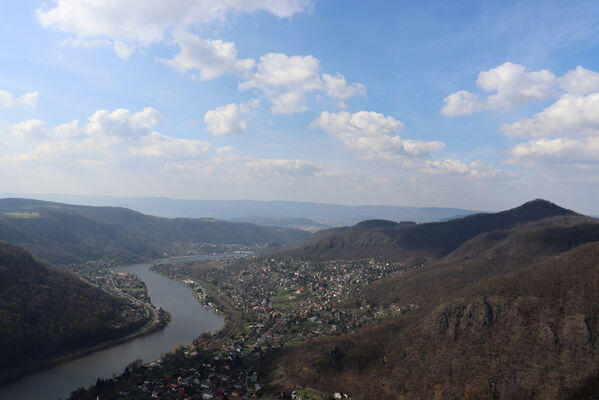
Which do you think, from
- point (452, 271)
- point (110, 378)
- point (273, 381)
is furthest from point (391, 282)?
point (110, 378)

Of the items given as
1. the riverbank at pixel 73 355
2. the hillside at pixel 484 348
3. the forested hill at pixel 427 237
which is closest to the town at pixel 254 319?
the hillside at pixel 484 348

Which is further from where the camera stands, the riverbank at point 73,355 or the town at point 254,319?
the riverbank at point 73,355

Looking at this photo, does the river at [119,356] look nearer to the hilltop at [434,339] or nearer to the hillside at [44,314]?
the hillside at [44,314]

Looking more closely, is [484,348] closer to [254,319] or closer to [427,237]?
[254,319]

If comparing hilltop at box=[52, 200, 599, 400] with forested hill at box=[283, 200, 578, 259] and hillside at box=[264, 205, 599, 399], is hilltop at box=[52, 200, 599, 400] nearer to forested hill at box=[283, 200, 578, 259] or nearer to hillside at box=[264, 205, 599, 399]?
hillside at box=[264, 205, 599, 399]

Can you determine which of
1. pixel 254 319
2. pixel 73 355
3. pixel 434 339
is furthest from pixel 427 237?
pixel 73 355

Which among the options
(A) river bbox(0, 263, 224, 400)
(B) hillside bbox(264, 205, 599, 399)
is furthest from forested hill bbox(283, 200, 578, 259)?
(B) hillside bbox(264, 205, 599, 399)

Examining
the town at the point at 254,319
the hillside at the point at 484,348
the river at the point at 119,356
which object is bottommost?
the river at the point at 119,356
